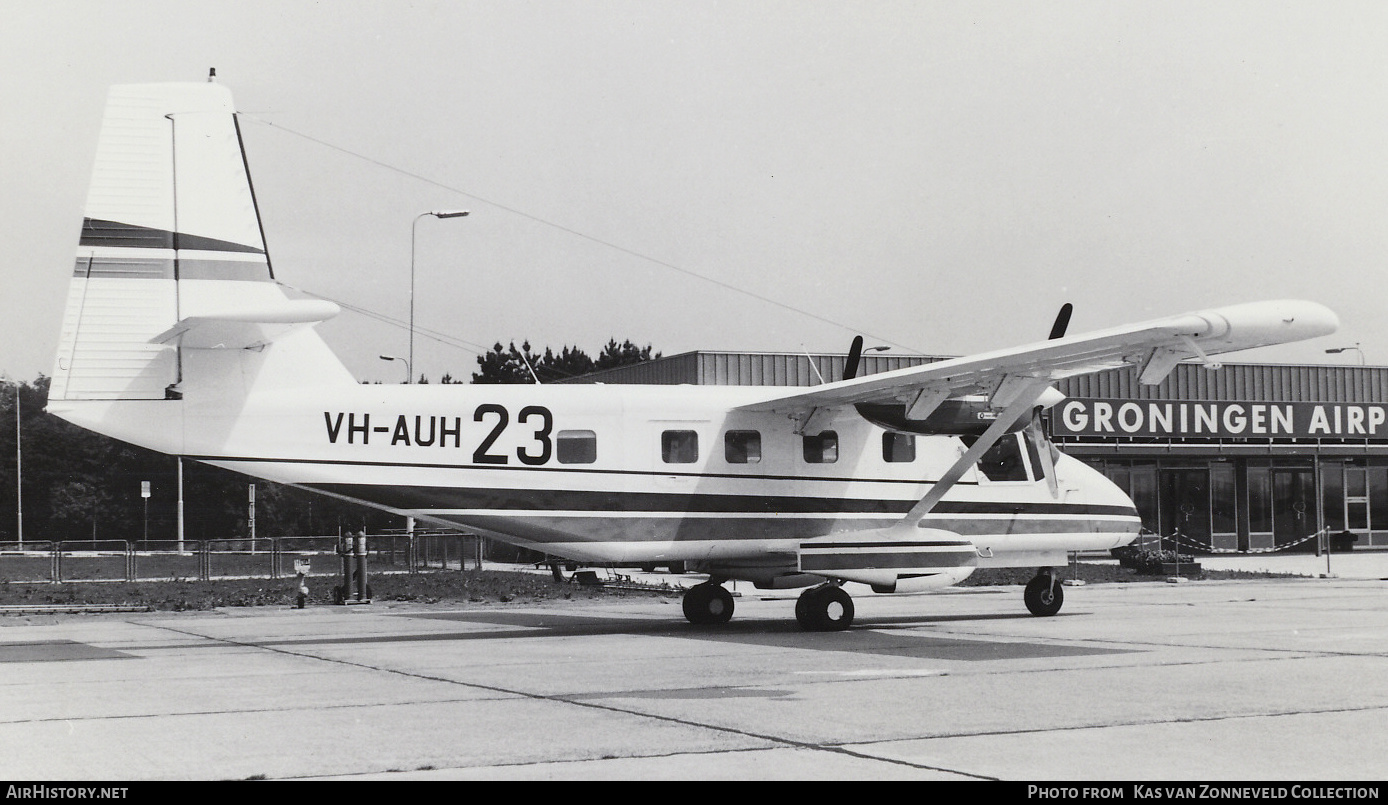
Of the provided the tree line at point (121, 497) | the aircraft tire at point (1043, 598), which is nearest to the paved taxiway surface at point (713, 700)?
the aircraft tire at point (1043, 598)

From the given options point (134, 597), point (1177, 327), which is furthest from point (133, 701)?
point (134, 597)

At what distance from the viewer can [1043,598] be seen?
2038 cm

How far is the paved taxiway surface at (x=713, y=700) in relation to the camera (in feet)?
25.6

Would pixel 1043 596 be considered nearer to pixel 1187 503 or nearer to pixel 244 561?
pixel 1187 503

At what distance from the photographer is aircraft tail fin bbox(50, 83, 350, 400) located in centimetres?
1523

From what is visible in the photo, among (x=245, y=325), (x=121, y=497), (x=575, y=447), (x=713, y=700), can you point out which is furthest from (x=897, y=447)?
(x=121, y=497)

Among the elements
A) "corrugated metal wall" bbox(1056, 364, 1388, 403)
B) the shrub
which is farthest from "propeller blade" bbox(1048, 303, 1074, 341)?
"corrugated metal wall" bbox(1056, 364, 1388, 403)

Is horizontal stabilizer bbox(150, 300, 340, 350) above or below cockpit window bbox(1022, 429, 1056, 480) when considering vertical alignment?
above

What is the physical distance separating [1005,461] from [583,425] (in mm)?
6552

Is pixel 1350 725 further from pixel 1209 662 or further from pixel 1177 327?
pixel 1177 327

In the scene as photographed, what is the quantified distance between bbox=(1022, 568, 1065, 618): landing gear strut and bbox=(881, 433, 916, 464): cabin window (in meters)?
3.33

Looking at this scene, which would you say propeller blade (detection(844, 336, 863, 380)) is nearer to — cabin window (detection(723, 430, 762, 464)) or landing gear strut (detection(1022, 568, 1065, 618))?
cabin window (detection(723, 430, 762, 464))

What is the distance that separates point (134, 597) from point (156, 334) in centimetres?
1414

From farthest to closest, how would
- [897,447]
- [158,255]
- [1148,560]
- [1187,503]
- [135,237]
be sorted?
1. [1187,503]
2. [1148,560]
3. [897,447]
4. [158,255]
5. [135,237]
